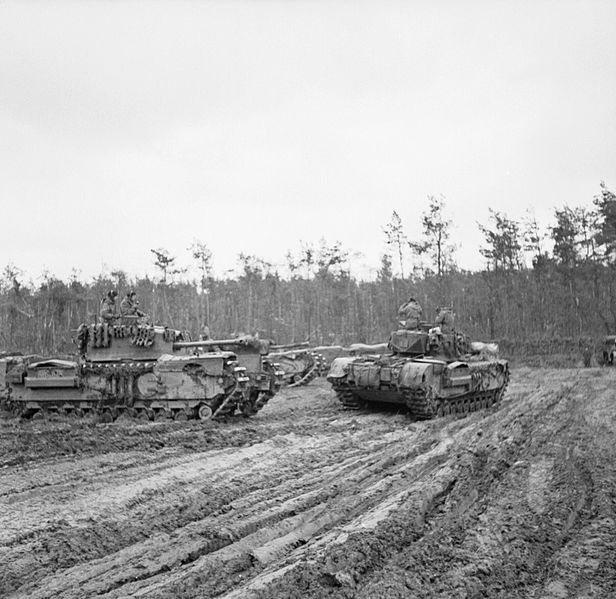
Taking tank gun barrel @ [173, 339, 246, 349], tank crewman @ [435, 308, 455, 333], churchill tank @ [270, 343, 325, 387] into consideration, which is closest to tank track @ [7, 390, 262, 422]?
tank gun barrel @ [173, 339, 246, 349]

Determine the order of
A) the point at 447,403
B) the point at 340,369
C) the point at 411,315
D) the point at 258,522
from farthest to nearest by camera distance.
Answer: the point at 411,315 → the point at 340,369 → the point at 447,403 → the point at 258,522

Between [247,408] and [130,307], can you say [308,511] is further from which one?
[130,307]

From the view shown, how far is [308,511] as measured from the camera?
6.05m

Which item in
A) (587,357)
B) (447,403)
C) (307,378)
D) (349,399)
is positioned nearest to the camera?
(447,403)

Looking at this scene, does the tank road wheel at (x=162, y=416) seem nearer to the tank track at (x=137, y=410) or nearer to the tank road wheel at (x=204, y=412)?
the tank track at (x=137, y=410)

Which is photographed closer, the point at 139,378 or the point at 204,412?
the point at 204,412

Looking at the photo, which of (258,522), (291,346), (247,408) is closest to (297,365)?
(291,346)

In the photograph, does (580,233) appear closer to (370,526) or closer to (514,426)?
(514,426)

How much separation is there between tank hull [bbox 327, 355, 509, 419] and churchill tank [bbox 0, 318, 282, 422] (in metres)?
1.63

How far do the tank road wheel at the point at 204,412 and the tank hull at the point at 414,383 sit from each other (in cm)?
289

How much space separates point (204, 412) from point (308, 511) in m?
6.29

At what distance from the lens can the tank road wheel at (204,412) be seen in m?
12.0

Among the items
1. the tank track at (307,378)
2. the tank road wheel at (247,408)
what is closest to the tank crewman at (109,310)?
the tank road wheel at (247,408)

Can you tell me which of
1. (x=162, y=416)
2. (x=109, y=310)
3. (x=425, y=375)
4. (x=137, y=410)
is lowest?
(x=162, y=416)
